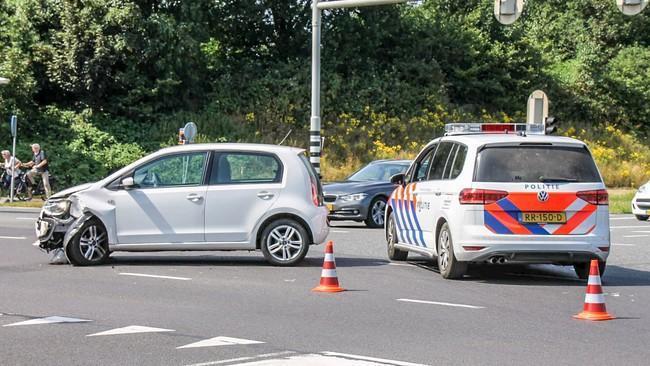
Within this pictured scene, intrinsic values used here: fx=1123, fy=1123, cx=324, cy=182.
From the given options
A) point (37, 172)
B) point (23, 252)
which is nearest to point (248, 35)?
point (37, 172)

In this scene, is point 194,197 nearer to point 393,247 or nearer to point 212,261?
point 212,261

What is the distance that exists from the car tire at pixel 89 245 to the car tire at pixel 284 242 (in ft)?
6.82

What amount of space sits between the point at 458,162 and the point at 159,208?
3.96m

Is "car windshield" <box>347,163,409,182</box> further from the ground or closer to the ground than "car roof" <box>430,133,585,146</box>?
closer to the ground

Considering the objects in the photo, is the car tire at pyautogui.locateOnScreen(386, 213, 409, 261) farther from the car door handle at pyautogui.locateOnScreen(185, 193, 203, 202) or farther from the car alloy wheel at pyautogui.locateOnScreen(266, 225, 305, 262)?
the car door handle at pyautogui.locateOnScreen(185, 193, 203, 202)

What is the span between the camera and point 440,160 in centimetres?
1445

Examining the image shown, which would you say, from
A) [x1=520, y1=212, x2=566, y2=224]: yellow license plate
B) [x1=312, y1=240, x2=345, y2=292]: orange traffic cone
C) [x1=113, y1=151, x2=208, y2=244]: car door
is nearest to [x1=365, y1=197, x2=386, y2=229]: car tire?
[x1=113, y1=151, x2=208, y2=244]: car door

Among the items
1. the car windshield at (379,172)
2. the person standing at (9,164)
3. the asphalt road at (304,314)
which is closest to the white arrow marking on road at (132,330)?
the asphalt road at (304,314)

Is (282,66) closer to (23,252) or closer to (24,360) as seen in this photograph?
(23,252)

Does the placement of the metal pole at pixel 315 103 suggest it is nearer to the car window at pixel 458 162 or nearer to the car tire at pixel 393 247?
the car tire at pixel 393 247

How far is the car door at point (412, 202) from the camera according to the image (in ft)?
48.5

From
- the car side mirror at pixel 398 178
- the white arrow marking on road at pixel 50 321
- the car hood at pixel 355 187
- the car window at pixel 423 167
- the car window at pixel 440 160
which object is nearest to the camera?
the white arrow marking on road at pixel 50 321

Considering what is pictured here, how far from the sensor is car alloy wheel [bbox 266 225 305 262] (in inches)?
587

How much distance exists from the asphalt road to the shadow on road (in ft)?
0.13
